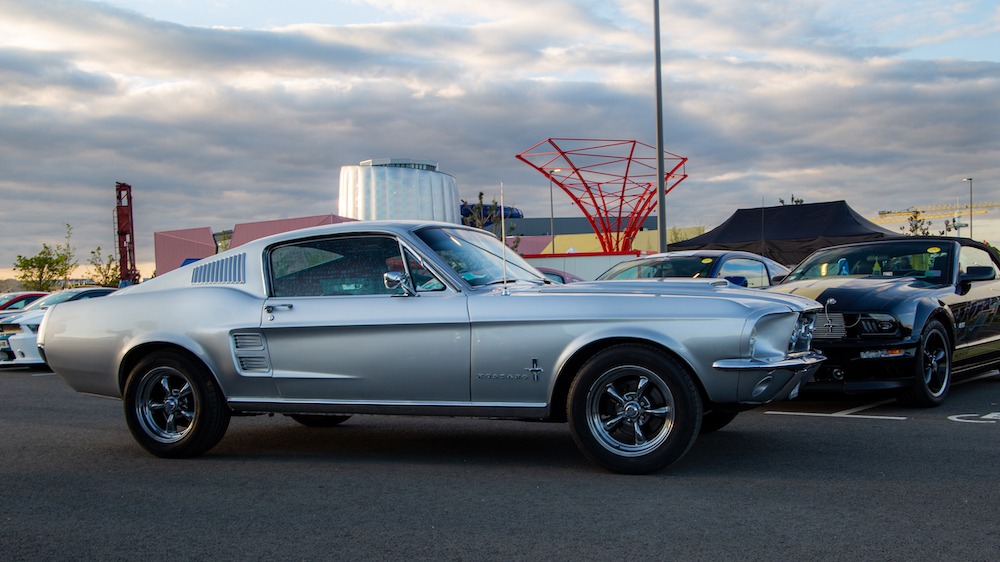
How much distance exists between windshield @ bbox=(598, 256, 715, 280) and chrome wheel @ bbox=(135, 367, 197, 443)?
5190 mm

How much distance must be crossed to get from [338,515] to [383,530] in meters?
0.40

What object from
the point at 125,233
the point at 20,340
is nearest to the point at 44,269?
the point at 125,233

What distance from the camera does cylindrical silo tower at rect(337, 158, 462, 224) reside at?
6519 cm

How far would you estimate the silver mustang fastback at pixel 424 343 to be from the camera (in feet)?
16.5

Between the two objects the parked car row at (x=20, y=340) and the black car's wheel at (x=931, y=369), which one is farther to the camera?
the parked car row at (x=20, y=340)

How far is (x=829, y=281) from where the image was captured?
331 inches

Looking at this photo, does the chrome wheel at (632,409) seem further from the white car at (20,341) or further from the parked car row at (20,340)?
the white car at (20,341)

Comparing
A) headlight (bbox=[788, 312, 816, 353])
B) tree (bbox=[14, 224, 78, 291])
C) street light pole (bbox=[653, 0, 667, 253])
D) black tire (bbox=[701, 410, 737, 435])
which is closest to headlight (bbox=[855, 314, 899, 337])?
black tire (bbox=[701, 410, 737, 435])

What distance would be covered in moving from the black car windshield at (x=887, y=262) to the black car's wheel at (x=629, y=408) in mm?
4608

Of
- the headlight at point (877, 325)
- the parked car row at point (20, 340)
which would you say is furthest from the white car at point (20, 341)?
the headlight at point (877, 325)

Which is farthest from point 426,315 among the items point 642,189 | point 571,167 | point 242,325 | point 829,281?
point 642,189

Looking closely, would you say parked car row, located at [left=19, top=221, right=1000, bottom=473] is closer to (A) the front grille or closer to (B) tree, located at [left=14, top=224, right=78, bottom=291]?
(A) the front grille

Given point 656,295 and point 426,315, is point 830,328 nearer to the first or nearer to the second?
point 656,295

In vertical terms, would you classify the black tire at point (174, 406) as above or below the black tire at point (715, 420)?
above
